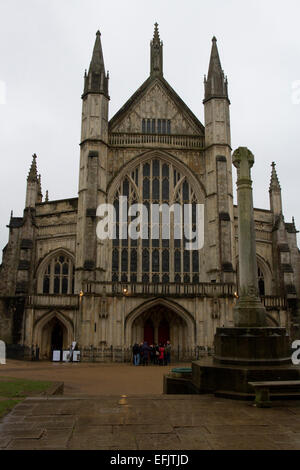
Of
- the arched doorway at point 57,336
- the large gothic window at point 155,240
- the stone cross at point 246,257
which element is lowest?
the arched doorway at point 57,336

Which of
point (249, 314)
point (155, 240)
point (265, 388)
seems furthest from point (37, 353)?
point (265, 388)

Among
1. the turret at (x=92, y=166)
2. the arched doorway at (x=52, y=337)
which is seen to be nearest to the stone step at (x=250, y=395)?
the turret at (x=92, y=166)

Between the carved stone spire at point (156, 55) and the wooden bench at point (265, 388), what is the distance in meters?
28.4

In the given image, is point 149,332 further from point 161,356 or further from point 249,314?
point 249,314

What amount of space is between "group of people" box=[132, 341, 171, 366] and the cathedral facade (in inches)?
72.5

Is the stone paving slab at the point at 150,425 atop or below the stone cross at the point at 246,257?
below

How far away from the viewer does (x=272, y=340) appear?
8484mm

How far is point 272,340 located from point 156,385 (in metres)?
5.60

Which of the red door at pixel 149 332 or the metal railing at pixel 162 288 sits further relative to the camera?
the red door at pixel 149 332

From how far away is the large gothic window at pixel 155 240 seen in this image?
2669cm

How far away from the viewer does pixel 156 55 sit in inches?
1273

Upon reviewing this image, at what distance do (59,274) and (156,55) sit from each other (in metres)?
19.3

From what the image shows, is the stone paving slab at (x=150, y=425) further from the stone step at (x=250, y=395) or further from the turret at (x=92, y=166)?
the turret at (x=92, y=166)

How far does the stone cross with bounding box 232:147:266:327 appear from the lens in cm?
912
